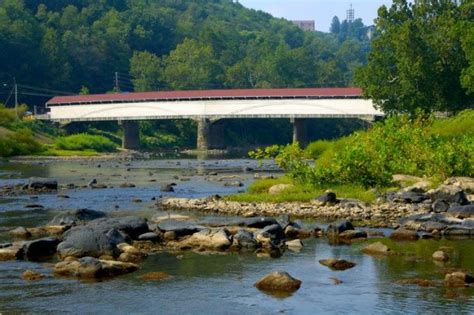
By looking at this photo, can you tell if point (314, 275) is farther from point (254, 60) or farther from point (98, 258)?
point (254, 60)

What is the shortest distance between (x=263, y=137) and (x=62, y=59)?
30.5 meters

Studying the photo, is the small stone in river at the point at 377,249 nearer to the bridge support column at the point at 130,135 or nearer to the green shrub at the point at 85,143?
the green shrub at the point at 85,143

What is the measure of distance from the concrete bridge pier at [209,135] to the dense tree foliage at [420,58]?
30.5 m

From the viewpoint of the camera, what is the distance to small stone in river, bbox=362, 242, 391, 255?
2577 centimetres

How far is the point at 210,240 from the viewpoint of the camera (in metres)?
27.0

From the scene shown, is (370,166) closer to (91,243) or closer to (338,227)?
(338,227)

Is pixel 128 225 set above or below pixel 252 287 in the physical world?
above

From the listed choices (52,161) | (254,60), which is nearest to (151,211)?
(52,161)

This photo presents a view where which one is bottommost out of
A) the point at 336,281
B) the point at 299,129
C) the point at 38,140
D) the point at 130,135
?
the point at 130,135

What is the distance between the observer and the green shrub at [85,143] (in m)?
95.4

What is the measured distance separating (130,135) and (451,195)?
80676mm

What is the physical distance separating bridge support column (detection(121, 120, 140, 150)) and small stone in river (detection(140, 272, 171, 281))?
293ft

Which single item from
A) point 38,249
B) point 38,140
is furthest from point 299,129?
point 38,249

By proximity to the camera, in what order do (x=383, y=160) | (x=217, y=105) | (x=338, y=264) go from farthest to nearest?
1. (x=217, y=105)
2. (x=383, y=160)
3. (x=338, y=264)
